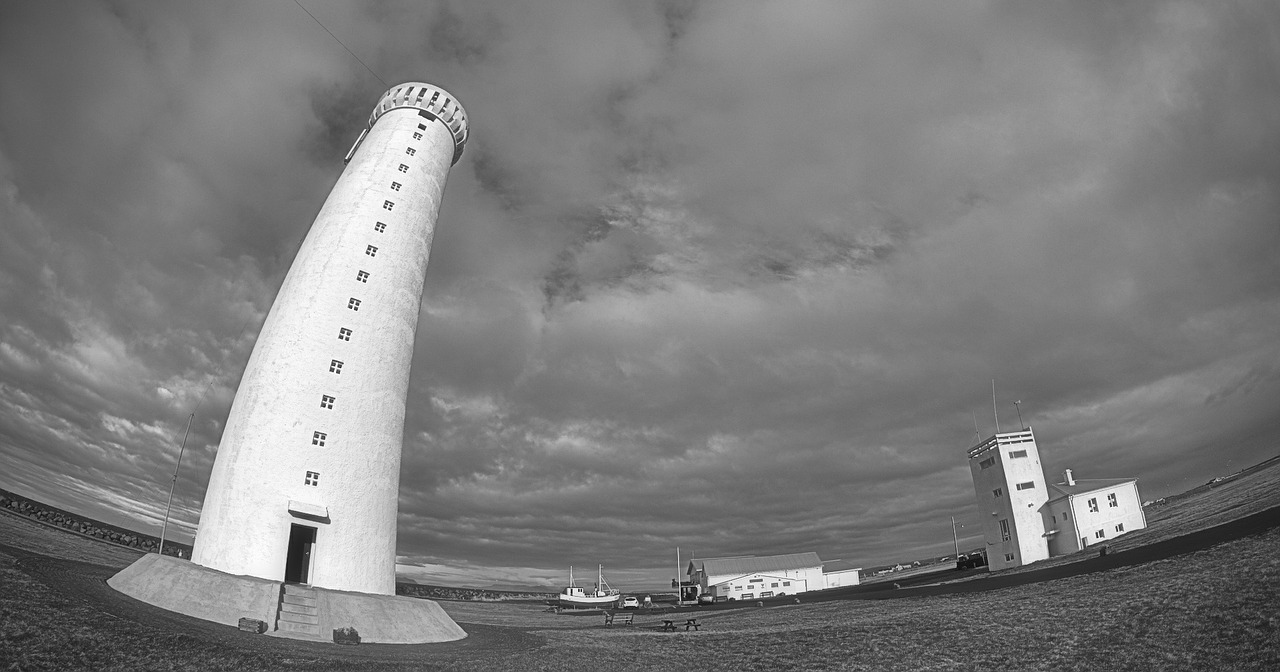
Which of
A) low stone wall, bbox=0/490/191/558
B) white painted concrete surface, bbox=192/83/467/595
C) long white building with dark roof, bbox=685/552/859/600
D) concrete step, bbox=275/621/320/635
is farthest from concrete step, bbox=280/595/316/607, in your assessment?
long white building with dark roof, bbox=685/552/859/600

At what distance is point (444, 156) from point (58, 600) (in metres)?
25.9

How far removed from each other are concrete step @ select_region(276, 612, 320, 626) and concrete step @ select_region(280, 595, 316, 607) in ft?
1.38

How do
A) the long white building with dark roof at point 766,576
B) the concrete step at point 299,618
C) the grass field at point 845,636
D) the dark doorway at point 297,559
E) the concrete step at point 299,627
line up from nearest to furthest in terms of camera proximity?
the grass field at point 845,636
the concrete step at point 299,627
the concrete step at point 299,618
the dark doorway at point 297,559
the long white building with dark roof at point 766,576

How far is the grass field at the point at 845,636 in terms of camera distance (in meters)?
13.8

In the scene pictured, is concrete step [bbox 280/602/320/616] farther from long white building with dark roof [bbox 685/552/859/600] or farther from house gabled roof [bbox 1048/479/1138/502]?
long white building with dark roof [bbox 685/552/859/600]

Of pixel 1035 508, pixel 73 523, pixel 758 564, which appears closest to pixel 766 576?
pixel 758 564

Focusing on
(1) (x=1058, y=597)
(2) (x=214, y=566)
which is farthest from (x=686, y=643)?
(2) (x=214, y=566)

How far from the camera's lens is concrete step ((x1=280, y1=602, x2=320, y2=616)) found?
20.3m

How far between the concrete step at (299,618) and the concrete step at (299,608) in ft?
0.35

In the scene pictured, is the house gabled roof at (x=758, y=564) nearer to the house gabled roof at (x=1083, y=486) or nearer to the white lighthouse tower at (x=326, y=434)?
the house gabled roof at (x=1083, y=486)

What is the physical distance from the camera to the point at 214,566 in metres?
22.2

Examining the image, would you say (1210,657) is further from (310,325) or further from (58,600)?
(310,325)

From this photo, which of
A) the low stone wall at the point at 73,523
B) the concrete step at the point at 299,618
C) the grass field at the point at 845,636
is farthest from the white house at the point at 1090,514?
the low stone wall at the point at 73,523

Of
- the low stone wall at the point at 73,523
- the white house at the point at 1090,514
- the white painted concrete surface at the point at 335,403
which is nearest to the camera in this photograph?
the white painted concrete surface at the point at 335,403
